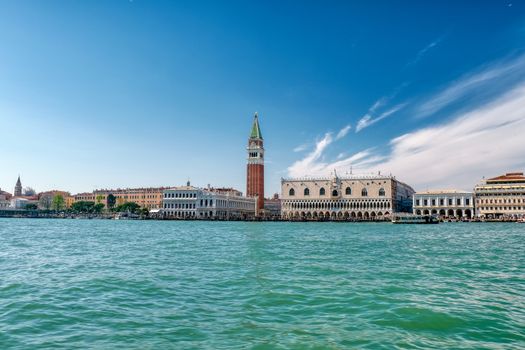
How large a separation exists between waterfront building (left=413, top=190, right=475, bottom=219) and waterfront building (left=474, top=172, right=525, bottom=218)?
77.9 inches

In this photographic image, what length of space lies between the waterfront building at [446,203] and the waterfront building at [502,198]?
77.9 inches

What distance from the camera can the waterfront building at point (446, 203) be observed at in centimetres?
9625

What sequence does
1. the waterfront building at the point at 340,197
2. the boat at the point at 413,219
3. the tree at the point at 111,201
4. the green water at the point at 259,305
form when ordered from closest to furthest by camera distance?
the green water at the point at 259,305, the boat at the point at 413,219, the waterfront building at the point at 340,197, the tree at the point at 111,201

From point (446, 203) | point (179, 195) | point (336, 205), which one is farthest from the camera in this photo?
point (179, 195)

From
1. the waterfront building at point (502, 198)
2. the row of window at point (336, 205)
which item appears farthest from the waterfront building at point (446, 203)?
the row of window at point (336, 205)

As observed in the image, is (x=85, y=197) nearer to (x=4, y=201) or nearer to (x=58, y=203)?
(x=58, y=203)

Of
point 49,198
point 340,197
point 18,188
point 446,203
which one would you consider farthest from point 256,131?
point 18,188

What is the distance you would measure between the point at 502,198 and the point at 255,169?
58.6 metres

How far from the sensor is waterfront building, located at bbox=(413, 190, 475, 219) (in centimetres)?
9625

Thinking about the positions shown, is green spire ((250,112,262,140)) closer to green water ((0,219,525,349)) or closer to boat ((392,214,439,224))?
boat ((392,214,439,224))

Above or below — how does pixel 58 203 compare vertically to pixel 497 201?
above

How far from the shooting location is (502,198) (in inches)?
3652

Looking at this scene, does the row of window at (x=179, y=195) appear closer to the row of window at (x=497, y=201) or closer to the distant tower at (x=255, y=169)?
the distant tower at (x=255, y=169)

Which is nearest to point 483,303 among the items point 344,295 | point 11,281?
point 344,295
